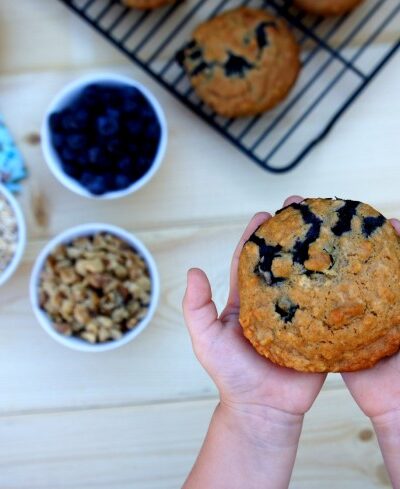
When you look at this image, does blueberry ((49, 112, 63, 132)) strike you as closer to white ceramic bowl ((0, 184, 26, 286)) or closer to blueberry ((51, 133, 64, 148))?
blueberry ((51, 133, 64, 148))

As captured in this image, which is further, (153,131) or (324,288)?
(153,131)

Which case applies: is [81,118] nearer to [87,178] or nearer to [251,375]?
[87,178]

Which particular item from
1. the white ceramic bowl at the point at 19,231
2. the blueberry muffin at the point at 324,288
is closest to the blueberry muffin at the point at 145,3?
the white ceramic bowl at the point at 19,231

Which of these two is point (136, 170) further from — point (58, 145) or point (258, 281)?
point (258, 281)

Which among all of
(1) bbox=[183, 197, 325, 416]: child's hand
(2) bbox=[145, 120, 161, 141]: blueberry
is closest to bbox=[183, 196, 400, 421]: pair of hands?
(1) bbox=[183, 197, 325, 416]: child's hand

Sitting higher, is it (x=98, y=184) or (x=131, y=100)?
(x=131, y=100)

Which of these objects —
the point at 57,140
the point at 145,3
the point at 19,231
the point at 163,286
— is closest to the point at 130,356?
the point at 163,286
